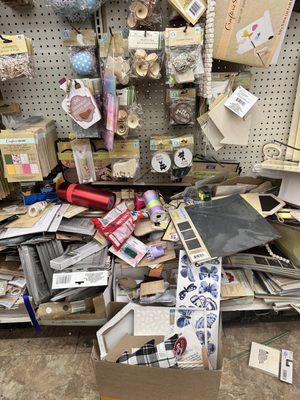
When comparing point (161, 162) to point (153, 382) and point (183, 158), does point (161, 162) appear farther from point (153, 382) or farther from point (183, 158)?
point (153, 382)

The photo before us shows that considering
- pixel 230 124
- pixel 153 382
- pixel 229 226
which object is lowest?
pixel 153 382

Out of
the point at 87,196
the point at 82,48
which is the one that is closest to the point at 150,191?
the point at 87,196

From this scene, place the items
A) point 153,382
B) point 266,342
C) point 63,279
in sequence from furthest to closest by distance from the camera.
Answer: point 266,342
point 63,279
point 153,382

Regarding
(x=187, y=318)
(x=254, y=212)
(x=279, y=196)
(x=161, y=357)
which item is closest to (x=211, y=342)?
(x=187, y=318)

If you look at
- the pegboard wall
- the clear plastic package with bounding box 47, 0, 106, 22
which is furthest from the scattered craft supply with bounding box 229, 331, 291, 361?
the clear plastic package with bounding box 47, 0, 106, 22

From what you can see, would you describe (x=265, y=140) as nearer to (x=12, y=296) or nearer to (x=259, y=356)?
(x=259, y=356)

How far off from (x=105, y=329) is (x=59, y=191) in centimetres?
59

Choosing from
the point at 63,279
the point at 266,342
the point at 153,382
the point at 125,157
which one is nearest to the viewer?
the point at 153,382

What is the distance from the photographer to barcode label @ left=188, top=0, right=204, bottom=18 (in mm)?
943

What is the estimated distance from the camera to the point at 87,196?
3.87 feet

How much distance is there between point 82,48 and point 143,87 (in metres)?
0.27

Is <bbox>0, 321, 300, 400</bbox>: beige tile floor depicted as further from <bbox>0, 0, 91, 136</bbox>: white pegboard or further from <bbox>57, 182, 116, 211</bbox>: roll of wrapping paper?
<bbox>0, 0, 91, 136</bbox>: white pegboard

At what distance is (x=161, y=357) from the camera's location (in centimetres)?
92

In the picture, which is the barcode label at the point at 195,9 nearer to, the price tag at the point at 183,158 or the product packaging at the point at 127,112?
the product packaging at the point at 127,112
